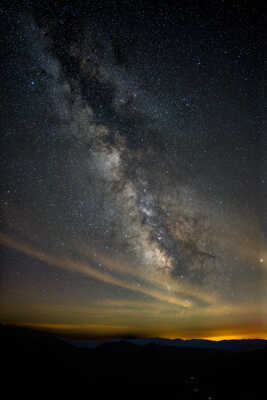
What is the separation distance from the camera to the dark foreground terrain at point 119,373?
1335 inches

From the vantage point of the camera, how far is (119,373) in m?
64.8

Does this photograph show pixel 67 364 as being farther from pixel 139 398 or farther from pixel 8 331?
pixel 139 398

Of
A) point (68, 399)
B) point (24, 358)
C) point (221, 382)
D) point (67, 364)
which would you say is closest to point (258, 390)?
point (221, 382)

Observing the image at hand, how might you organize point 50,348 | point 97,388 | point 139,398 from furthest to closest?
point 50,348, point 97,388, point 139,398

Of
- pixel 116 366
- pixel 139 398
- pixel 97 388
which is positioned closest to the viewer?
pixel 139 398

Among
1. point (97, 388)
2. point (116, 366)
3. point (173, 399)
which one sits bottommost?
point (116, 366)

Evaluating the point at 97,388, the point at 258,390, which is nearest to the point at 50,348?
the point at 97,388

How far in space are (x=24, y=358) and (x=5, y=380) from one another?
19.4 meters

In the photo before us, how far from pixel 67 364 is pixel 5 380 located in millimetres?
23347

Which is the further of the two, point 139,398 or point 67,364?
point 67,364

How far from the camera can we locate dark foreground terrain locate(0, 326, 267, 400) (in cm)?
3391

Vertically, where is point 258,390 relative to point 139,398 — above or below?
above

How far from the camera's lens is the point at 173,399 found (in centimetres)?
Answer: 2838

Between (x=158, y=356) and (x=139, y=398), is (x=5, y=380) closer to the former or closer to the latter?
(x=139, y=398)
